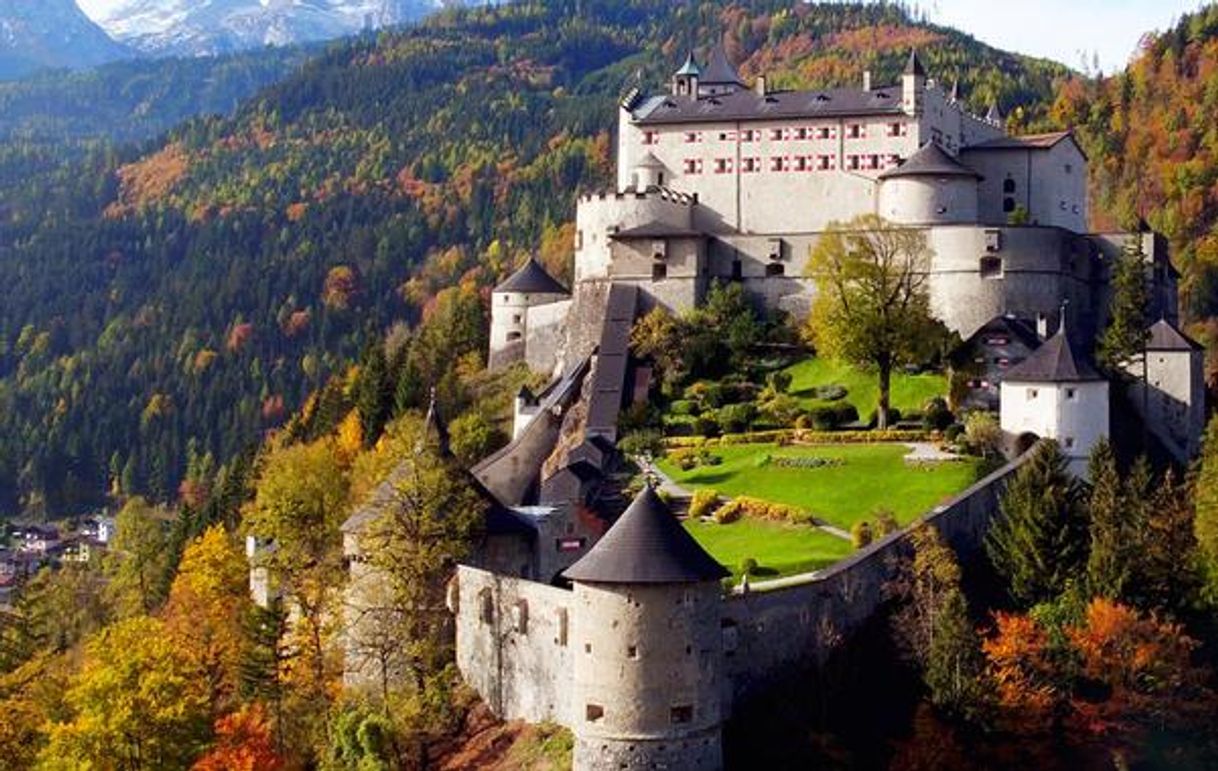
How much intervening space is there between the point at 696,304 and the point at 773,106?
11.8 metres

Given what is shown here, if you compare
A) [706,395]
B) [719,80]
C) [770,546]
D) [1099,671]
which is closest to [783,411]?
[706,395]

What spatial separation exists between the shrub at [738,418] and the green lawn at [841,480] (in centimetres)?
224

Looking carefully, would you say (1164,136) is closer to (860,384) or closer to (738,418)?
(860,384)

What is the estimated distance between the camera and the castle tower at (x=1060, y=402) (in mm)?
65562

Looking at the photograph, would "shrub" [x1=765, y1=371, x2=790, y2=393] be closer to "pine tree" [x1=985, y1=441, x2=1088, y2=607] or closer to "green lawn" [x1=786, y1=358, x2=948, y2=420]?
"green lawn" [x1=786, y1=358, x2=948, y2=420]

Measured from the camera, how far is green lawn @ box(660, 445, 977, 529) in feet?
214

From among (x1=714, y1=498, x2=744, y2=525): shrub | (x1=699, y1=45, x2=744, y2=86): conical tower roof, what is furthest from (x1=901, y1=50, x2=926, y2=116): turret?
(x1=714, y1=498, x2=744, y2=525): shrub

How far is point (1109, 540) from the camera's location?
56500 millimetres

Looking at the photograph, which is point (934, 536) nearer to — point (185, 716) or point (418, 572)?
point (418, 572)

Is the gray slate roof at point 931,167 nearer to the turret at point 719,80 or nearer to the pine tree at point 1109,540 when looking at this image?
the turret at point 719,80

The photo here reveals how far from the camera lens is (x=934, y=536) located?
185ft

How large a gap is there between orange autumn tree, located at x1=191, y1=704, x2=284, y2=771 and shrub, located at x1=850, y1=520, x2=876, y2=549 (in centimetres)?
1960

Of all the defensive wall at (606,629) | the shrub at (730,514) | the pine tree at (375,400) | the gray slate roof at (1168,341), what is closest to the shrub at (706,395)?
the shrub at (730,514)

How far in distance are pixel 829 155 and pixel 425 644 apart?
4136 cm
